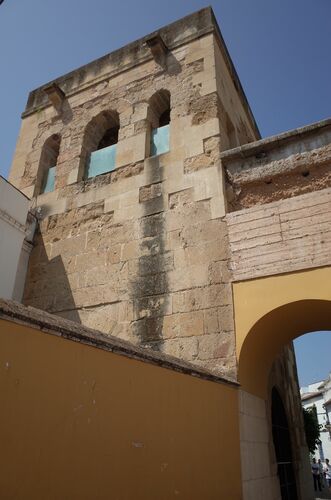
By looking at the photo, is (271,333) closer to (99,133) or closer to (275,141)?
(275,141)

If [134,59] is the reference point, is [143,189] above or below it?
below

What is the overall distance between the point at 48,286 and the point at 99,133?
3.03 meters

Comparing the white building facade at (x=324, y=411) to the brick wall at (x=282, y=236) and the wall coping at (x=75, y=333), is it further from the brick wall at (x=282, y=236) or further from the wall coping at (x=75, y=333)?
the wall coping at (x=75, y=333)

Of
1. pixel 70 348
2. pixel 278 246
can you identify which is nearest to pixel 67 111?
pixel 278 246

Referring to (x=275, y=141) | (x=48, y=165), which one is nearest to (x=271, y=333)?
(x=275, y=141)

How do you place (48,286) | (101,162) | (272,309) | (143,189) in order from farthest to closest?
(101,162) < (48,286) < (143,189) < (272,309)

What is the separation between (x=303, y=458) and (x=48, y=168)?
259 inches

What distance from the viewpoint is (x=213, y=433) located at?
A: 11.0 ft

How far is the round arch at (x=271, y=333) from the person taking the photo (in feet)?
13.1

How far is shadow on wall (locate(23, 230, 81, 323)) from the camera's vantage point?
5.32 metres

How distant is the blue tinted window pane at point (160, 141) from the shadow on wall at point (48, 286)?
214 centimetres

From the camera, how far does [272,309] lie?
156 inches

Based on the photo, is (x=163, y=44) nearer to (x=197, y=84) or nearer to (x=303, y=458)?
(x=197, y=84)

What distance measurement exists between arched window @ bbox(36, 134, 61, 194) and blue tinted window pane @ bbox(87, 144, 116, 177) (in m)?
0.76
